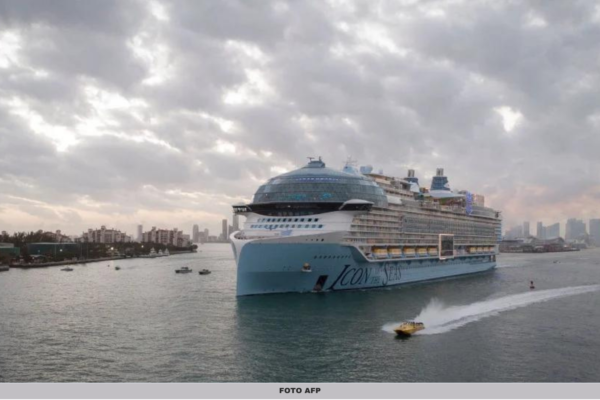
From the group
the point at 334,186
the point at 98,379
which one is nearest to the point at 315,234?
the point at 334,186

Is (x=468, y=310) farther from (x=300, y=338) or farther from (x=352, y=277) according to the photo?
(x=300, y=338)

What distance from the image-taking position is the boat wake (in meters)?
41.1

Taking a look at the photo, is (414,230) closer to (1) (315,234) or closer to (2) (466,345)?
(1) (315,234)

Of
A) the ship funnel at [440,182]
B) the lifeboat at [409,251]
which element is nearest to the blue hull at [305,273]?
the lifeboat at [409,251]

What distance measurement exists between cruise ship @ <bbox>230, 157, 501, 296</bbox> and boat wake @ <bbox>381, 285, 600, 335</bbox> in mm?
10490

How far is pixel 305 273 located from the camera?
54.8 metres

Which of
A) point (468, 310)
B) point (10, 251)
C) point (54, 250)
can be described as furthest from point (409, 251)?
point (54, 250)

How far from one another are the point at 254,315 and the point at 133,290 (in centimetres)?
3168

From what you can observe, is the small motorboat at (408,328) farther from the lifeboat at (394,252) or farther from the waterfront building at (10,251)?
the waterfront building at (10,251)

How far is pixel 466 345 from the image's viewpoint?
112ft

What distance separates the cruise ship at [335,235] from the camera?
53656 millimetres

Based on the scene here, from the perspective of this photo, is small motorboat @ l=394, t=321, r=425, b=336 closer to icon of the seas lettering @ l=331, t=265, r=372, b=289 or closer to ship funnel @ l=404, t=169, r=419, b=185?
icon of the seas lettering @ l=331, t=265, r=372, b=289

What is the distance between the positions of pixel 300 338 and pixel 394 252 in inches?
1329

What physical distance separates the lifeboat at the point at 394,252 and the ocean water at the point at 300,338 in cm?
494
